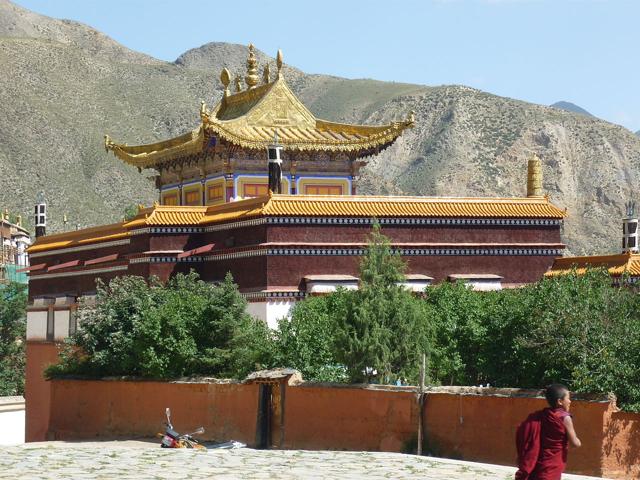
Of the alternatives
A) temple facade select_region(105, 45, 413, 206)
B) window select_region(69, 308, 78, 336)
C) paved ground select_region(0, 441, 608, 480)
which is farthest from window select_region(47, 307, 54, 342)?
paved ground select_region(0, 441, 608, 480)

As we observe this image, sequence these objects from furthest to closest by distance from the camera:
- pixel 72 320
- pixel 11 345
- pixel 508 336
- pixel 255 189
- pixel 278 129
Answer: pixel 11 345 → pixel 278 129 → pixel 72 320 → pixel 255 189 → pixel 508 336

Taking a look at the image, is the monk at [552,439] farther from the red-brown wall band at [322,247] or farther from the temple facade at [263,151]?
the temple facade at [263,151]

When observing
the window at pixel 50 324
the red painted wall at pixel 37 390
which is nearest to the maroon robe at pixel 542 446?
the red painted wall at pixel 37 390

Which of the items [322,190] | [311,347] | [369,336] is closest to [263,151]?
[322,190]

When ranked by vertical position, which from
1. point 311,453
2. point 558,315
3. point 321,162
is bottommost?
point 311,453

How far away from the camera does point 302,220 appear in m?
36.9

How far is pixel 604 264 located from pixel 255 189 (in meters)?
10.2

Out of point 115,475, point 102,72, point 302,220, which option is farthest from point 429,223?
point 102,72

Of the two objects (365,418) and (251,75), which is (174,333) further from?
(251,75)

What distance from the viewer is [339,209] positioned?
37.5 metres

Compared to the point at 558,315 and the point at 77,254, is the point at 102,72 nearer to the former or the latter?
the point at 77,254

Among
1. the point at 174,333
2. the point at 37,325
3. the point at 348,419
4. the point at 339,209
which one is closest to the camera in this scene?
the point at 348,419

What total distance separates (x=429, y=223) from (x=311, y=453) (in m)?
13.8

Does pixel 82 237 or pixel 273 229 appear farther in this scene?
pixel 82 237
